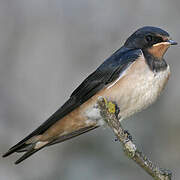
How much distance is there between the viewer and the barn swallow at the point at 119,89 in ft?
14.7

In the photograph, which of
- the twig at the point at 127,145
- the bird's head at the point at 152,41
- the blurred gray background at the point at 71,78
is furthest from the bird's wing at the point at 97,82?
the blurred gray background at the point at 71,78

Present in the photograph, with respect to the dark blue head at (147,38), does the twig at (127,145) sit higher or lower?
lower

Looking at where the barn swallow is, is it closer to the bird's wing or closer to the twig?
the bird's wing

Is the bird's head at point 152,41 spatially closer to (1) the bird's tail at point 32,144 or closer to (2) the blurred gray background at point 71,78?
(1) the bird's tail at point 32,144

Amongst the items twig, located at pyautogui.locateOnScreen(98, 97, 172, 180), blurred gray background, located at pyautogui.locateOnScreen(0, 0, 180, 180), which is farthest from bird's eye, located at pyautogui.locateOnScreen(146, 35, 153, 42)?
blurred gray background, located at pyautogui.locateOnScreen(0, 0, 180, 180)

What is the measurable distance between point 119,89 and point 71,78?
243 cm

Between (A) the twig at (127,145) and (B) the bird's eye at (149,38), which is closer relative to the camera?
(A) the twig at (127,145)

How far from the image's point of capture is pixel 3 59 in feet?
22.4

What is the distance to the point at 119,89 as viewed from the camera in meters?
4.50

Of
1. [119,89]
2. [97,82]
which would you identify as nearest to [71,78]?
[97,82]

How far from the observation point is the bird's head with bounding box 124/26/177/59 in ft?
15.1

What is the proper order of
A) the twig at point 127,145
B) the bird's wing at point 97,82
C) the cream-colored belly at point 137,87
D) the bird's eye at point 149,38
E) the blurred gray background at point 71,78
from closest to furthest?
the twig at point 127,145 → the cream-colored belly at point 137,87 → the bird's wing at point 97,82 → the bird's eye at point 149,38 → the blurred gray background at point 71,78

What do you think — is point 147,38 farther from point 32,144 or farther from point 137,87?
point 32,144

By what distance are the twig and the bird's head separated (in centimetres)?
113
